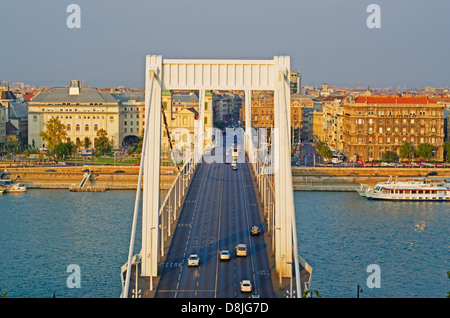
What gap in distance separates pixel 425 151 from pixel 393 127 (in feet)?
9.28

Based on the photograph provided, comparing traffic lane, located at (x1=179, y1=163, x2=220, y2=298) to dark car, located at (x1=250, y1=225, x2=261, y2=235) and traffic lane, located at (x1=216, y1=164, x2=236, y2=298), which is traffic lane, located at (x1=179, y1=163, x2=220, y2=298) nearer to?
traffic lane, located at (x1=216, y1=164, x2=236, y2=298)

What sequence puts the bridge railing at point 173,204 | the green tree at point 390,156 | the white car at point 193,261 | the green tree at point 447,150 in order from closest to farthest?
the white car at point 193,261
the bridge railing at point 173,204
the green tree at point 390,156
the green tree at point 447,150

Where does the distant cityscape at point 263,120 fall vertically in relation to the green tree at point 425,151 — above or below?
above

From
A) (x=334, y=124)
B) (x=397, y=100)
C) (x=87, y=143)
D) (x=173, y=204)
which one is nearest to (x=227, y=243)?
(x=173, y=204)

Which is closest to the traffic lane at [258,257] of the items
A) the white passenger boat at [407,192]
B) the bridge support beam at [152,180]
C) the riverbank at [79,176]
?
the bridge support beam at [152,180]

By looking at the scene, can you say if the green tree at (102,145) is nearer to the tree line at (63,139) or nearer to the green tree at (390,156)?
the tree line at (63,139)

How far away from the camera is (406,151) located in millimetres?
37906

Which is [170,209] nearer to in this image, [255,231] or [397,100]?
[255,231]

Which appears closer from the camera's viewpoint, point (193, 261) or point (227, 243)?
point (193, 261)

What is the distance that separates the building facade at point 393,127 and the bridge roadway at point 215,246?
1571cm

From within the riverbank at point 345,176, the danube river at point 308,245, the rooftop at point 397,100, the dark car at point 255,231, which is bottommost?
the danube river at point 308,245

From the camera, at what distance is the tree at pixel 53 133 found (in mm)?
41353

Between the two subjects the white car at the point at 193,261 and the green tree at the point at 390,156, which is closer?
the white car at the point at 193,261

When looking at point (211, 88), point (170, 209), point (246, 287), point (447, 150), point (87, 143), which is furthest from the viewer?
point (87, 143)
